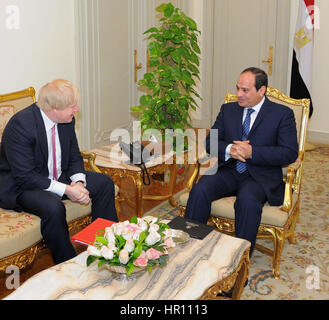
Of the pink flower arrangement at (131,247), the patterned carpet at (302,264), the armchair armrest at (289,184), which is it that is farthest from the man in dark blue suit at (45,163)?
the armchair armrest at (289,184)

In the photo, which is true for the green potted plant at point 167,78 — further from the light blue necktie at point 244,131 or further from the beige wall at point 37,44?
the light blue necktie at point 244,131

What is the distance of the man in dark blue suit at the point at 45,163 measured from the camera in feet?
9.67

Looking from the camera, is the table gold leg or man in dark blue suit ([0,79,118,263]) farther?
the table gold leg

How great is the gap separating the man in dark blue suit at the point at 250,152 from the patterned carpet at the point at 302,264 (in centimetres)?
42

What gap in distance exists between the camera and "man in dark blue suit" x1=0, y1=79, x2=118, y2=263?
9.67 ft

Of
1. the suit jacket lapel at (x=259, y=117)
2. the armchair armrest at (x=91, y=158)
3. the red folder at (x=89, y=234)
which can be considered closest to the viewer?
the red folder at (x=89, y=234)

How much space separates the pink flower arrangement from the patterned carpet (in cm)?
99

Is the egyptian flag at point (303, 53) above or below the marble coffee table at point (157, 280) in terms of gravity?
above

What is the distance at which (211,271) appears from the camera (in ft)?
7.75

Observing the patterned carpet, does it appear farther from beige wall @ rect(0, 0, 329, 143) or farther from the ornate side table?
beige wall @ rect(0, 0, 329, 143)

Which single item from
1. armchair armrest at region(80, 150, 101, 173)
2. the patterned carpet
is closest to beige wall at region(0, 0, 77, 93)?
armchair armrest at region(80, 150, 101, 173)

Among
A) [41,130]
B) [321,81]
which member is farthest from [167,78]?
[321,81]

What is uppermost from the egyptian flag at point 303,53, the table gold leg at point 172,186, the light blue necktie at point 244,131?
the egyptian flag at point 303,53
